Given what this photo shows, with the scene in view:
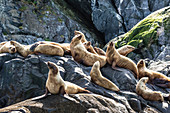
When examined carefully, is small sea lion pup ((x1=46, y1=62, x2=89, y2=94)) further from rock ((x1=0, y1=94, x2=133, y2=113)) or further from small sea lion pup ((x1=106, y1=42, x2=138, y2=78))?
small sea lion pup ((x1=106, y1=42, x2=138, y2=78))

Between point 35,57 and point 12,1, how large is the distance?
19.8 metres

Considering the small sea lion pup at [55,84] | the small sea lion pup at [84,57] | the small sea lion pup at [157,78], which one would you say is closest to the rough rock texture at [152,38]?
the small sea lion pup at [157,78]

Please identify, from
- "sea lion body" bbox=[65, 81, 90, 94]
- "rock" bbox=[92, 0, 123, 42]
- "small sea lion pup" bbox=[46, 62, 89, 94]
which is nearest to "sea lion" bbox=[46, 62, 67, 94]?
"small sea lion pup" bbox=[46, 62, 89, 94]

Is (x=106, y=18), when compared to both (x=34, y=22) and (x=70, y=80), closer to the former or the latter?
(x=34, y=22)

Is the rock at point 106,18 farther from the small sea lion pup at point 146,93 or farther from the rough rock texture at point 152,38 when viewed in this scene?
the small sea lion pup at point 146,93

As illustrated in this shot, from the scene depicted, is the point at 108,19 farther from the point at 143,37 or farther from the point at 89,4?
the point at 143,37

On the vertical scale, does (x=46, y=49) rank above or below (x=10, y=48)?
below

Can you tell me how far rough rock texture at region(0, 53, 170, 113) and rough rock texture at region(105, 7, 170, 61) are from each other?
1298 cm

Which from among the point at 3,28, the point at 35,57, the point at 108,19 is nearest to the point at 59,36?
the point at 3,28

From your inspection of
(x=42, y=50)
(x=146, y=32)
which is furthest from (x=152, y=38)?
(x=42, y=50)

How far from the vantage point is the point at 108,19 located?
33.0 m

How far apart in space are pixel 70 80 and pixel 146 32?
17610 millimetres

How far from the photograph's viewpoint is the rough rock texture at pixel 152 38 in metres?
22.8

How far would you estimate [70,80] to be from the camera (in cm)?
921
